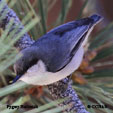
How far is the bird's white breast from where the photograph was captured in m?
0.60

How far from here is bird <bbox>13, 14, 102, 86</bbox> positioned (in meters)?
0.63

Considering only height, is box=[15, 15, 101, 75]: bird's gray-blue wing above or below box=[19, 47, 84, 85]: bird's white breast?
above

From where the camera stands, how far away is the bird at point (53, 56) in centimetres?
63

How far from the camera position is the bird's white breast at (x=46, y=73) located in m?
0.60

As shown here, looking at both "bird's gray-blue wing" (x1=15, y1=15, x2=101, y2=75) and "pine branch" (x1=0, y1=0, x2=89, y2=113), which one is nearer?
"pine branch" (x1=0, y1=0, x2=89, y2=113)

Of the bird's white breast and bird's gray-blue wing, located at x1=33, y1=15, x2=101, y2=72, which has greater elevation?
bird's gray-blue wing, located at x1=33, y1=15, x2=101, y2=72

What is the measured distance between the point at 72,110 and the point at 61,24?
1.14ft

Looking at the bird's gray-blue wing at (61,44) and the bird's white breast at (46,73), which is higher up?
the bird's gray-blue wing at (61,44)

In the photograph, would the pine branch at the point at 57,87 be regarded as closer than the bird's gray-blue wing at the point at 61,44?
Yes

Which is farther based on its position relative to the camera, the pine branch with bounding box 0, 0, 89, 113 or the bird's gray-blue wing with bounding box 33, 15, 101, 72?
the bird's gray-blue wing with bounding box 33, 15, 101, 72

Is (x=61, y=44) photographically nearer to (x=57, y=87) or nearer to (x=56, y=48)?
(x=56, y=48)

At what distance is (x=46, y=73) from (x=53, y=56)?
6 centimetres

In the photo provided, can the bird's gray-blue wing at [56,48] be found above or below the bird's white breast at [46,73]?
above

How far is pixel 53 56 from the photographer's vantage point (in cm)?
69
